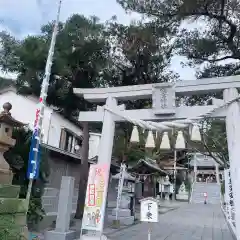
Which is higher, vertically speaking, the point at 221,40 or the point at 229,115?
the point at 221,40

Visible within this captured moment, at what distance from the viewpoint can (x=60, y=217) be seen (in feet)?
30.0

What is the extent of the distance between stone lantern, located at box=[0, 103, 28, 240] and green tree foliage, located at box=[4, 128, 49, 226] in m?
1.78

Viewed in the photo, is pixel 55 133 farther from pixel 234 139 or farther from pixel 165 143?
pixel 234 139

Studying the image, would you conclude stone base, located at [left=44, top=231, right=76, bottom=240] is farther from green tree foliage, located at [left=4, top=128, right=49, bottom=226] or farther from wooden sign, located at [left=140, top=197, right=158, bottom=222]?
wooden sign, located at [left=140, top=197, right=158, bottom=222]

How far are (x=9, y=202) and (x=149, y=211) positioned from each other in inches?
135

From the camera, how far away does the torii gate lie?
7832mm

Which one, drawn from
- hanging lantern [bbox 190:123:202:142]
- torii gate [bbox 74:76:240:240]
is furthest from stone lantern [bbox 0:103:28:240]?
hanging lantern [bbox 190:123:202:142]

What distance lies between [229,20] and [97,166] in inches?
270

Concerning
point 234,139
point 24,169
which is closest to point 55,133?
point 24,169

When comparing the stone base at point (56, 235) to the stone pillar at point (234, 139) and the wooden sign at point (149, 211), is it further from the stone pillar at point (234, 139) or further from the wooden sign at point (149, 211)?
the stone pillar at point (234, 139)

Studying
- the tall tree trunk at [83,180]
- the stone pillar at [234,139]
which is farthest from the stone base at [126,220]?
the stone pillar at [234,139]

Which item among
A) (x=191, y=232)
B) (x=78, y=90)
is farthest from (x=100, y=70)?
(x=191, y=232)

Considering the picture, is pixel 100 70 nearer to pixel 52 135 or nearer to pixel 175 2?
pixel 175 2

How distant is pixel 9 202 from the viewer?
650 centimetres
